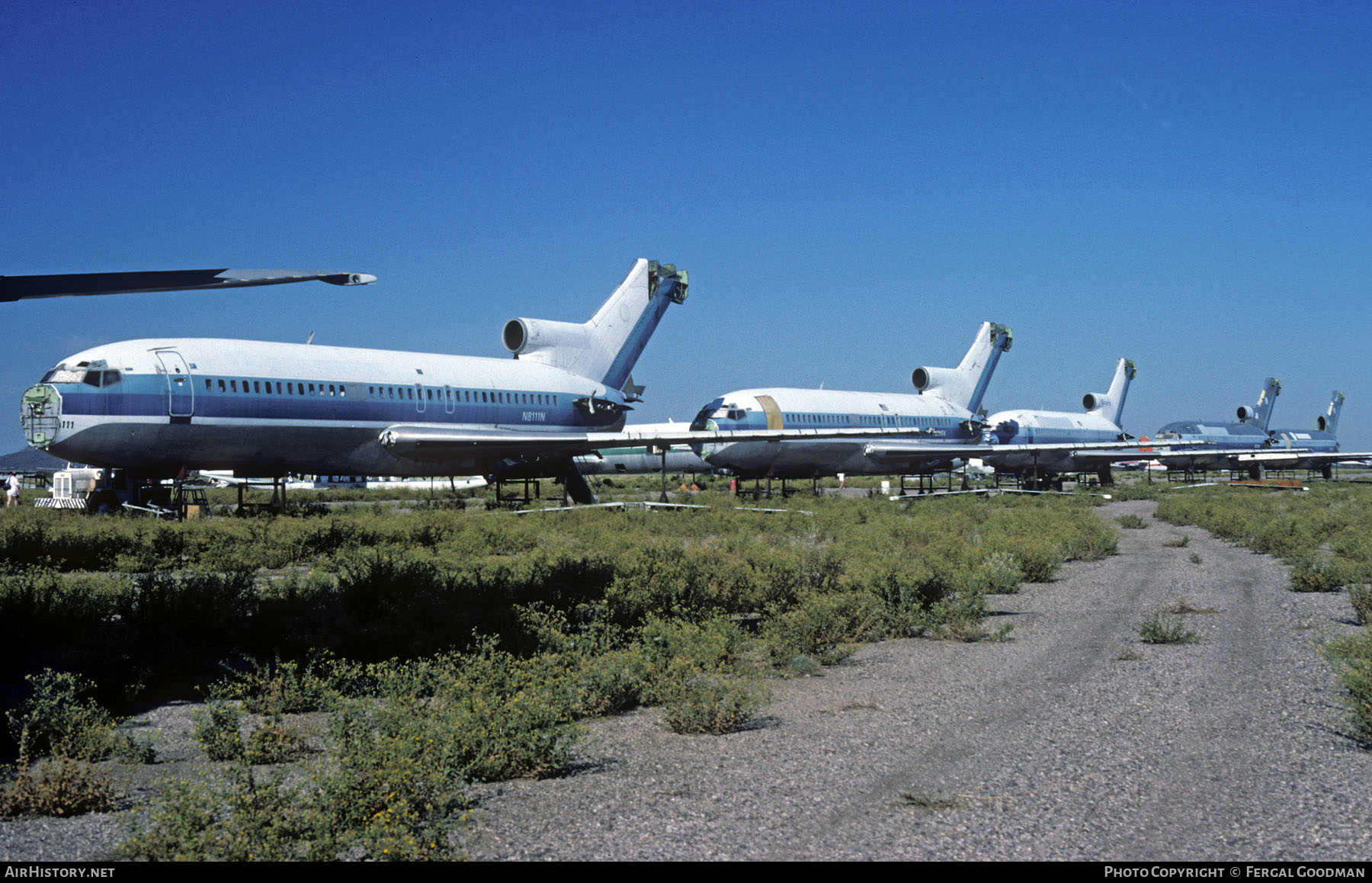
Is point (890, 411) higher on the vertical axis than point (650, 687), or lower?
higher

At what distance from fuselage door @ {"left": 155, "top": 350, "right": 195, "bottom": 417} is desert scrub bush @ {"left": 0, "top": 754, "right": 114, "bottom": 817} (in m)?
20.4

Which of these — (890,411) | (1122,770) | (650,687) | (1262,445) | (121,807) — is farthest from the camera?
(1262,445)

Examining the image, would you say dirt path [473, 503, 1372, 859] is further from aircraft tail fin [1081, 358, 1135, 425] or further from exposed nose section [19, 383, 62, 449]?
aircraft tail fin [1081, 358, 1135, 425]

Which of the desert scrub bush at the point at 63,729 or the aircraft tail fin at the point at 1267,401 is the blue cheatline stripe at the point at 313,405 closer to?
the desert scrub bush at the point at 63,729

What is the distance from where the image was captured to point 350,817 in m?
5.18

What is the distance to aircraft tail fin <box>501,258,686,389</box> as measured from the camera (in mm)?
37188

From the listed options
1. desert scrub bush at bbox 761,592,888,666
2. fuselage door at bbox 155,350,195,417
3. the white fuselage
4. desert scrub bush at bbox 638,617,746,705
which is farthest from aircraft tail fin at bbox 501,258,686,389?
desert scrub bush at bbox 638,617,746,705

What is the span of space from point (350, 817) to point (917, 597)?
9.85 metres

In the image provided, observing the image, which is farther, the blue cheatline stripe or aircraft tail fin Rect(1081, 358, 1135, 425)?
aircraft tail fin Rect(1081, 358, 1135, 425)

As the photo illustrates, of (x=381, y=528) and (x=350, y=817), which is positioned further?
(x=381, y=528)

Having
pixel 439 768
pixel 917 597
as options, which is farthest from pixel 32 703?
pixel 917 597

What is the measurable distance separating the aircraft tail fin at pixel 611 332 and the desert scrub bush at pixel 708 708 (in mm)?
29830

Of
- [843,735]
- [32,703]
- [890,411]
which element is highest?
[890,411]

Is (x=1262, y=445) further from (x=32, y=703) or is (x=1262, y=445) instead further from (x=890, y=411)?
(x=32, y=703)
